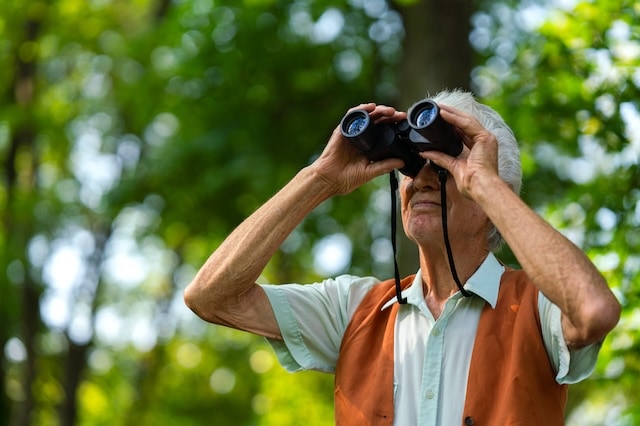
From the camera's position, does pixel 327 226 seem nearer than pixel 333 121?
No

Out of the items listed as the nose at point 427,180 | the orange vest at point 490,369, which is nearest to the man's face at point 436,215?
the nose at point 427,180

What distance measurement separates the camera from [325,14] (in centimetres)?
788

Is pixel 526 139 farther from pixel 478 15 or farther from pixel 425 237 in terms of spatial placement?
pixel 425 237

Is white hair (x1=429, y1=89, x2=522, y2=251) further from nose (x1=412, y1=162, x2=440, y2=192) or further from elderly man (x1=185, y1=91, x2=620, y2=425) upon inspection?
nose (x1=412, y1=162, x2=440, y2=192)

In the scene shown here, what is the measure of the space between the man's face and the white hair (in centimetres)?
8

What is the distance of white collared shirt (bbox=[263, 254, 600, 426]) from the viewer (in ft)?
8.39

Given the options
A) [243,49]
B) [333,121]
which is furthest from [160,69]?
[333,121]

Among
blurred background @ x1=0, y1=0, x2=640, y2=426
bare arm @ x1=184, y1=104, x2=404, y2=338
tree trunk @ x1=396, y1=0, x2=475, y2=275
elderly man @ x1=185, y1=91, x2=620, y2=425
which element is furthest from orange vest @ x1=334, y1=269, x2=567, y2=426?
tree trunk @ x1=396, y1=0, x2=475, y2=275

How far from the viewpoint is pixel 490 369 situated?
258cm

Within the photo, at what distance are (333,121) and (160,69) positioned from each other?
1530 mm

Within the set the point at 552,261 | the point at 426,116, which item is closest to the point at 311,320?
the point at 426,116

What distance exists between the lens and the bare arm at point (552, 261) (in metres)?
2.33

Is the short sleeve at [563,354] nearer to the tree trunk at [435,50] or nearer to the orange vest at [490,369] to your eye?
the orange vest at [490,369]

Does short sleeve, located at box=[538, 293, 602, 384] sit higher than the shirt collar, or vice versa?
the shirt collar
